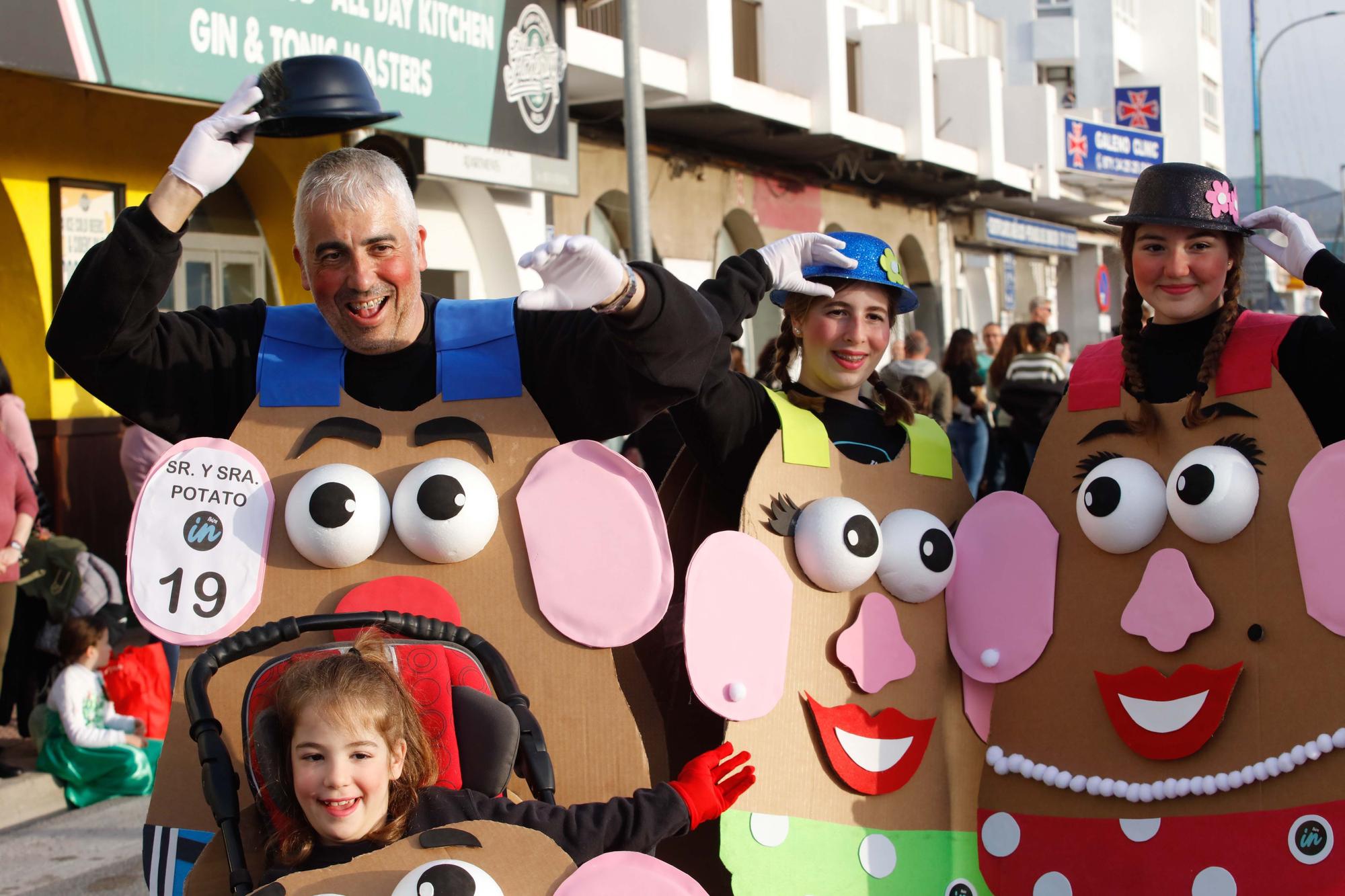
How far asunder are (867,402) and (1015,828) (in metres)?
1.04

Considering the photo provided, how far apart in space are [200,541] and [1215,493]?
2006 mm

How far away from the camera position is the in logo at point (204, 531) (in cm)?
272

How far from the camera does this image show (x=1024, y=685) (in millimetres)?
3094

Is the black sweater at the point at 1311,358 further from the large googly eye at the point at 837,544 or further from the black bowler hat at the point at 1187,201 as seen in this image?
the large googly eye at the point at 837,544

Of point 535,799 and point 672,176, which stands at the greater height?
point 672,176

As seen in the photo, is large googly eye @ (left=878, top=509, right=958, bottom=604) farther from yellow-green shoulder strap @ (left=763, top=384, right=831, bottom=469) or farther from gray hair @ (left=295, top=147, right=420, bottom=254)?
gray hair @ (left=295, top=147, right=420, bottom=254)

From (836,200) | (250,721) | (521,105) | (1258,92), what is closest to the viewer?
(250,721)

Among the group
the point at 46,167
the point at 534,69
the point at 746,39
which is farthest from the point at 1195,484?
the point at 746,39

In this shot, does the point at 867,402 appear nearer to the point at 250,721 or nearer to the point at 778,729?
the point at 778,729

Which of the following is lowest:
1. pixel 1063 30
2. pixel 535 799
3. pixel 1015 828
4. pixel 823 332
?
pixel 1015 828

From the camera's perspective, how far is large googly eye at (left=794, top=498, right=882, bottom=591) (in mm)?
2988

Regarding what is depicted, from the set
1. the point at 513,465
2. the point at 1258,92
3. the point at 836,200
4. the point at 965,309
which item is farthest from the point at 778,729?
the point at 1258,92

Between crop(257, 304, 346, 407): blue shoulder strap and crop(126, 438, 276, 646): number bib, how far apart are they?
0.14 metres

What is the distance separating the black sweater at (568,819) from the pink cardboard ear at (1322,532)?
1357mm
